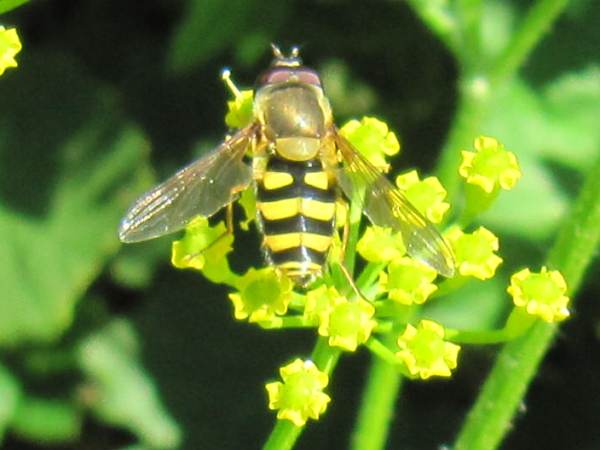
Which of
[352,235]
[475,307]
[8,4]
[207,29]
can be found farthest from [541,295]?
[207,29]

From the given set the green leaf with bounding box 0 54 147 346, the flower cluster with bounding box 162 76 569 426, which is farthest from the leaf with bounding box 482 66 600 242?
the flower cluster with bounding box 162 76 569 426

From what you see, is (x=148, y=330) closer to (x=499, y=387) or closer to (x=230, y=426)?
(x=230, y=426)

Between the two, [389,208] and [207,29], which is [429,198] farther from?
[207,29]

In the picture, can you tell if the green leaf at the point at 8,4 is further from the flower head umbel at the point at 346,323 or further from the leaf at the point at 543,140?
the leaf at the point at 543,140

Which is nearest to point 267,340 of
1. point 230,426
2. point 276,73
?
point 230,426

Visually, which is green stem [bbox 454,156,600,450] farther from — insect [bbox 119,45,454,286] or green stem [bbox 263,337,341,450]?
green stem [bbox 263,337,341,450]

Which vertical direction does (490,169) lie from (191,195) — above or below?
above

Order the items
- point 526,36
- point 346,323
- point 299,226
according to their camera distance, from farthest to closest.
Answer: point 526,36, point 299,226, point 346,323
